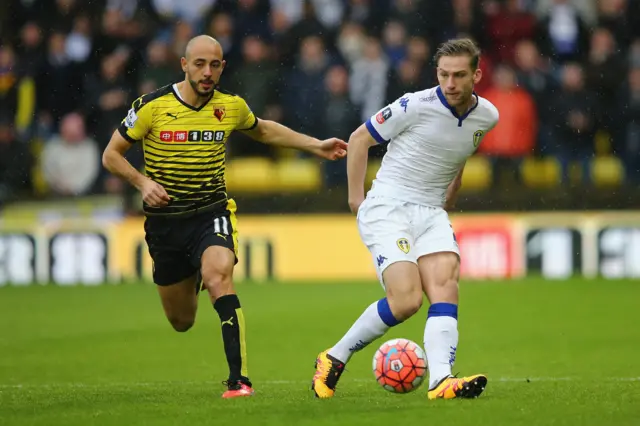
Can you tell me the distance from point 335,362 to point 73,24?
1363 centimetres

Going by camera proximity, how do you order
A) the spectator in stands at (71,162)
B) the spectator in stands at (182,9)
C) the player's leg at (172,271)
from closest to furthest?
the player's leg at (172,271), the spectator in stands at (71,162), the spectator in stands at (182,9)

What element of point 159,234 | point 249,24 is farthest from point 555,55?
point 159,234

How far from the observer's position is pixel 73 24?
20484 mm

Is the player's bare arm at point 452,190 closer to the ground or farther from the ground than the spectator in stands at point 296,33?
closer to the ground

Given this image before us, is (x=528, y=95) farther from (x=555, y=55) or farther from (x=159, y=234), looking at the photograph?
(x=159, y=234)

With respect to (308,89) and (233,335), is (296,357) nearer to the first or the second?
(233,335)

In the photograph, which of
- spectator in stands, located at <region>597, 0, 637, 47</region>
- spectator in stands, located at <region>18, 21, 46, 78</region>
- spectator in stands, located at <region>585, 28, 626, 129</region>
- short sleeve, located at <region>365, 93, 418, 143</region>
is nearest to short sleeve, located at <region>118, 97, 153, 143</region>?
short sleeve, located at <region>365, 93, 418, 143</region>

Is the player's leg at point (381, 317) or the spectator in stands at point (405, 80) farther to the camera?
the spectator in stands at point (405, 80)

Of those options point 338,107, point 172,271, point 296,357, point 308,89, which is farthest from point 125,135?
point 308,89

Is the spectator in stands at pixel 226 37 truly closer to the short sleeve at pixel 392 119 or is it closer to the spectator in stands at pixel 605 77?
the spectator in stands at pixel 605 77

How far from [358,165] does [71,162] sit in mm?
12007

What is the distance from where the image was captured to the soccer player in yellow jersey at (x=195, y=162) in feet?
27.5

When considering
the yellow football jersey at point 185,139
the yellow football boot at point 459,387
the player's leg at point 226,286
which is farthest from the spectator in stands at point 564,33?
the yellow football boot at point 459,387

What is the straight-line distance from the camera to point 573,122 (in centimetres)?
1844
